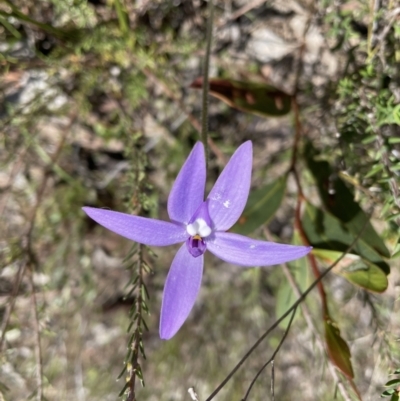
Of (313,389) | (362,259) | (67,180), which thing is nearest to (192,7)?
(67,180)

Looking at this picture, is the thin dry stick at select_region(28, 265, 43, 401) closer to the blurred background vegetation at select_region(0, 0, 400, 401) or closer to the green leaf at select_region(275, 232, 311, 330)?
the blurred background vegetation at select_region(0, 0, 400, 401)

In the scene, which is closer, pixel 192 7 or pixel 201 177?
pixel 201 177

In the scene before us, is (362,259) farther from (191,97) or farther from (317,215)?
(191,97)

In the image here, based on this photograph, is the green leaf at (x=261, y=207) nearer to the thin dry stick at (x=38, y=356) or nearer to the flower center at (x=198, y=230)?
the flower center at (x=198, y=230)

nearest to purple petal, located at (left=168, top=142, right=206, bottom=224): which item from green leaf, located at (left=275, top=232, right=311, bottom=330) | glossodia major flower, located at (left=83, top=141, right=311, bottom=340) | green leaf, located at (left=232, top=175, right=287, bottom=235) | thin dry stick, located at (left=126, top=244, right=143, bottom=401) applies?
glossodia major flower, located at (left=83, top=141, right=311, bottom=340)

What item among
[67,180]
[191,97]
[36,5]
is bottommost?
[67,180]

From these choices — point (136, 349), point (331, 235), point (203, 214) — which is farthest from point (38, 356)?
point (331, 235)

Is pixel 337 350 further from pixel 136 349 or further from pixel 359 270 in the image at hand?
pixel 136 349
